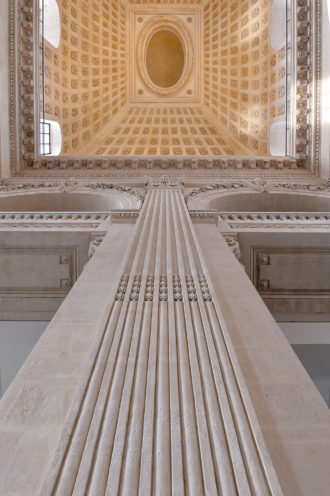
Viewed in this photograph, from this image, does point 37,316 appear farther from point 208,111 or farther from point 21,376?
point 208,111

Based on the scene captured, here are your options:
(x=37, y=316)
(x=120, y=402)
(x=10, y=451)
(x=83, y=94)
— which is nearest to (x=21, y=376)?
(x=10, y=451)

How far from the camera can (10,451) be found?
6.16 ft

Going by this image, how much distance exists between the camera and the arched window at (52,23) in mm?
12984

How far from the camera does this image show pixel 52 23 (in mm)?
13180

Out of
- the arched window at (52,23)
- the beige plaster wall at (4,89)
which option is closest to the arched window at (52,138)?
the beige plaster wall at (4,89)

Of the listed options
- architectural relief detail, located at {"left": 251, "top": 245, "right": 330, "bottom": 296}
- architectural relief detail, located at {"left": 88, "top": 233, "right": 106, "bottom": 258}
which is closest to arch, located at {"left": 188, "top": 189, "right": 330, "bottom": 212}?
architectural relief detail, located at {"left": 251, "top": 245, "right": 330, "bottom": 296}

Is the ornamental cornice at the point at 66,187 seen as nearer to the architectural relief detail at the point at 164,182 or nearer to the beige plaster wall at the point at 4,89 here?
the architectural relief detail at the point at 164,182

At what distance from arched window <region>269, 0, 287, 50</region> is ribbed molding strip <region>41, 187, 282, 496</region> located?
1276 cm

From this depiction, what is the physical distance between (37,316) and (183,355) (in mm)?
3554

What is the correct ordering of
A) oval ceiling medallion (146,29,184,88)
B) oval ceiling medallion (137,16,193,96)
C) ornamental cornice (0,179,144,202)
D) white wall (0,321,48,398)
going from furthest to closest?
oval ceiling medallion (146,29,184,88) < oval ceiling medallion (137,16,193,96) < ornamental cornice (0,179,144,202) < white wall (0,321,48,398)

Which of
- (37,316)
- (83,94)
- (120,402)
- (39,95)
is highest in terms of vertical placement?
(83,94)

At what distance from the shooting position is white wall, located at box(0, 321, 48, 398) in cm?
551

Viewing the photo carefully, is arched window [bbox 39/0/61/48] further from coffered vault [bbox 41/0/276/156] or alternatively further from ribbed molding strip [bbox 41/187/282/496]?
ribbed molding strip [bbox 41/187/282/496]

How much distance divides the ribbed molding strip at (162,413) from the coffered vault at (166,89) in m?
11.1
